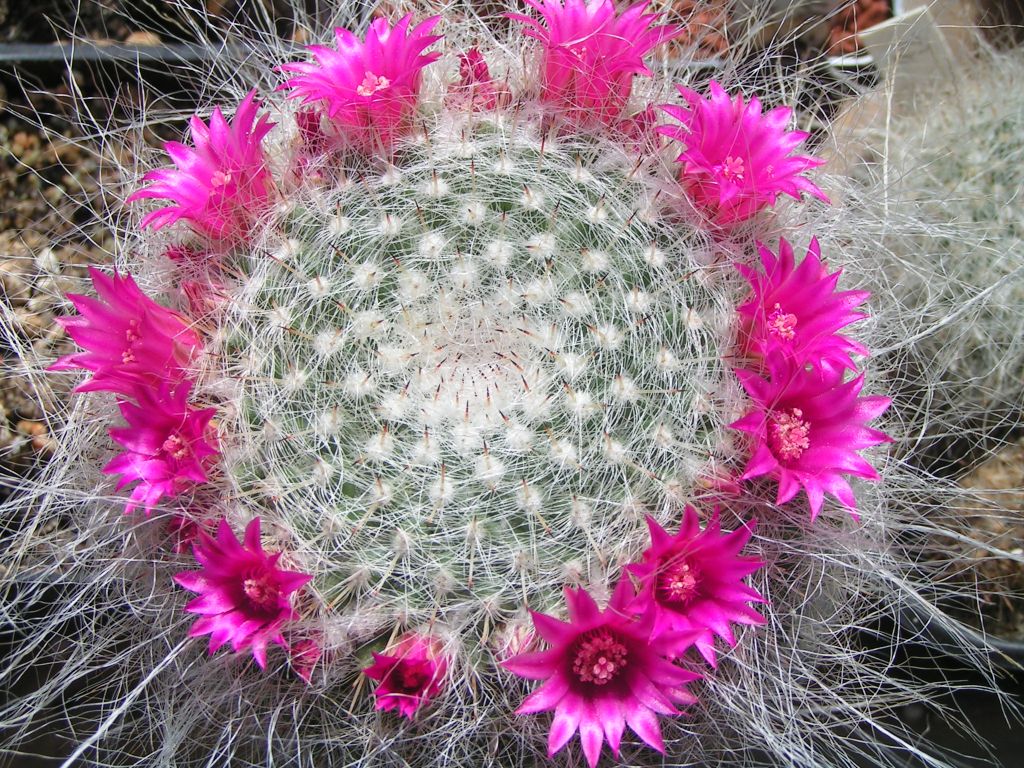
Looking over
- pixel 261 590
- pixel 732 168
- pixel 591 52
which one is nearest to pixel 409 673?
pixel 261 590

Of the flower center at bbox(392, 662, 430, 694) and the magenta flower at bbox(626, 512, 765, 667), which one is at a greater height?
the magenta flower at bbox(626, 512, 765, 667)

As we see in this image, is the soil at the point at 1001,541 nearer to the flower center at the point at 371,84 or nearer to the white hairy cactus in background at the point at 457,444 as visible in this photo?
the white hairy cactus in background at the point at 457,444

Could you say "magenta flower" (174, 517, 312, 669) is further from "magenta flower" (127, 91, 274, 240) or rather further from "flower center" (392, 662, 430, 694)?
"magenta flower" (127, 91, 274, 240)

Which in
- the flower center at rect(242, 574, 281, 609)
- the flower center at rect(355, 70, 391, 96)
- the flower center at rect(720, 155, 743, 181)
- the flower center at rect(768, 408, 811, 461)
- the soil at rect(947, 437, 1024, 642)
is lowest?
the soil at rect(947, 437, 1024, 642)

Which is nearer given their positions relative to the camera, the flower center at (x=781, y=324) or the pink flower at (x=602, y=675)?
the pink flower at (x=602, y=675)

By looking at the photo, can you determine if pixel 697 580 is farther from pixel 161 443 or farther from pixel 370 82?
pixel 370 82

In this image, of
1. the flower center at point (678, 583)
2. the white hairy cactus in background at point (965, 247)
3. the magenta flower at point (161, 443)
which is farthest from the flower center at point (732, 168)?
the magenta flower at point (161, 443)

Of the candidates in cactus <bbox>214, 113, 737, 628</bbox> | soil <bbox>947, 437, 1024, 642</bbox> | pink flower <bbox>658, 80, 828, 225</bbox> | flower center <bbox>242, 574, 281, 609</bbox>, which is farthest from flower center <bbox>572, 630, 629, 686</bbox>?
soil <bbox>947, 437, 1024, 642</bbox>

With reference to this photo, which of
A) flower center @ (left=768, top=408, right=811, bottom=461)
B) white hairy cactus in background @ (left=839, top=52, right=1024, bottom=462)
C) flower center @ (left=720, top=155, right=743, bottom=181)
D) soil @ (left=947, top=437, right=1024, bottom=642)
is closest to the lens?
flower center @ (left=768, top=408, right=811, bottom=461)
